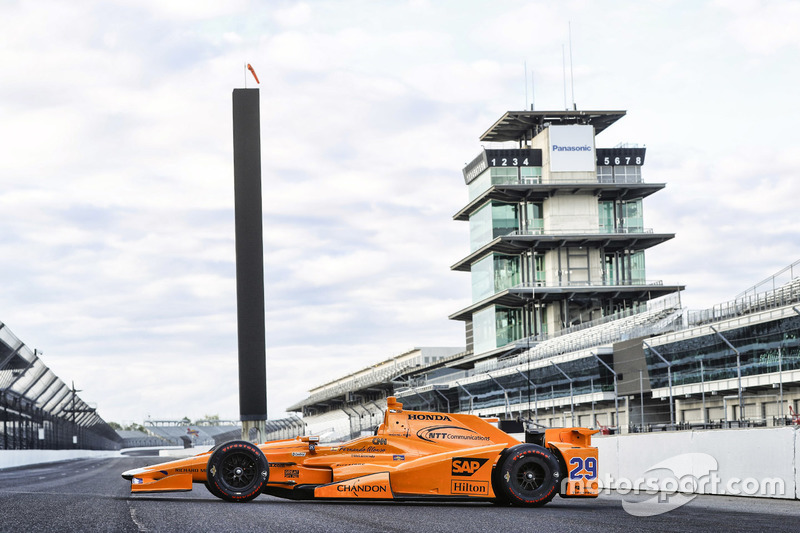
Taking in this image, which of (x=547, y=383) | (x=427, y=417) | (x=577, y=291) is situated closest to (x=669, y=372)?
(x=547, y=383)

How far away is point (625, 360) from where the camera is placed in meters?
47.3

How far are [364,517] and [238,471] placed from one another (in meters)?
3.48

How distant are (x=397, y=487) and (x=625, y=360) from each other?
36.5 metres

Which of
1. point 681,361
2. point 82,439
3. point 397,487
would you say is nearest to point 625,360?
point 681,361

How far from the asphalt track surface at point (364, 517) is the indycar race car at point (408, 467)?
26cm

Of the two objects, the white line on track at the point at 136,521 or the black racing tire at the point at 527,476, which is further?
the black racing tire at the point at 527,476

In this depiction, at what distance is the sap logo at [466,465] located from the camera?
1278 cm

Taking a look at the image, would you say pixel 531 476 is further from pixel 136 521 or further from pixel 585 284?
pixel 585 284

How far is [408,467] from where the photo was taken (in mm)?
12805

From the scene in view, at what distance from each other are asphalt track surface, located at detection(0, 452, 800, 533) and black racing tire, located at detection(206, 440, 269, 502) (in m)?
0.24

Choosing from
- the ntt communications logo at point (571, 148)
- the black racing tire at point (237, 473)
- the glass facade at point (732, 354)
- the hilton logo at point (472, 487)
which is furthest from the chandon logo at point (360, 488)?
the ntt communications logo at point (571, 148)

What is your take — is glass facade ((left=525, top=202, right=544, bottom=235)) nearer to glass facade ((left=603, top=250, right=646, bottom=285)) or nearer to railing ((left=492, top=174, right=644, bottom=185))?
railing ((left=492, top=174, right=644, bottom=185))

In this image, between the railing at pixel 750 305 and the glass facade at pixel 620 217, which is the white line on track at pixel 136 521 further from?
the glass facade at pixel 620 217

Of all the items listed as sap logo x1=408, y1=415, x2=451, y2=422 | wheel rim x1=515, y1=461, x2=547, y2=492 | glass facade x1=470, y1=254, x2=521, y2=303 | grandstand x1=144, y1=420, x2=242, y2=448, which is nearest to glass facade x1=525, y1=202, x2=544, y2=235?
glass facade x1=470, y1=254, x2=521, y2=303
